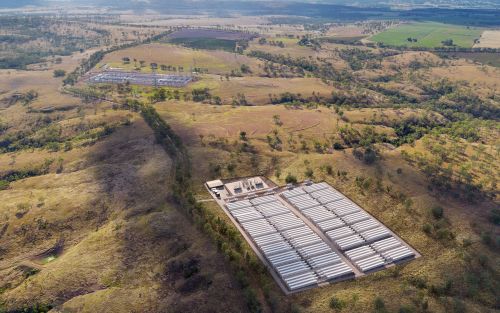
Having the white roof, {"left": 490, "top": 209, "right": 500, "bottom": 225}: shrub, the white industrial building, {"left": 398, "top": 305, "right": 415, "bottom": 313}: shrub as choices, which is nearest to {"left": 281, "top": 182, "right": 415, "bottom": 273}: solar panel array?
the white industrial building

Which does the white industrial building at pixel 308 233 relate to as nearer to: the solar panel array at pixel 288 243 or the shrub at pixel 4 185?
the solar panel array at pixel 288 243

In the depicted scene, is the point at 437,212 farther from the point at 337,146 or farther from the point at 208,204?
the point at 208,204

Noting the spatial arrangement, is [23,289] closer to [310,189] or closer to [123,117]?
[310,189]

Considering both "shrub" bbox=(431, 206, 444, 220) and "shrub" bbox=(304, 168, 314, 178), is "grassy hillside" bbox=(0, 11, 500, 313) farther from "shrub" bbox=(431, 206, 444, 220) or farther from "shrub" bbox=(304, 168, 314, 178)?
"shrub" bbox=(304, 168, 314, 178)

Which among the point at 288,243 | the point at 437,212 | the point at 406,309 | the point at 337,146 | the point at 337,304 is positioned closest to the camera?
the point at 406,309

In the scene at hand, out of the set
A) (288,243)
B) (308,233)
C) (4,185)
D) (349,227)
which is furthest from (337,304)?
(4,185)

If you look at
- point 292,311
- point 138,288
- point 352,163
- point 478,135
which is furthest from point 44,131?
point 478,135
